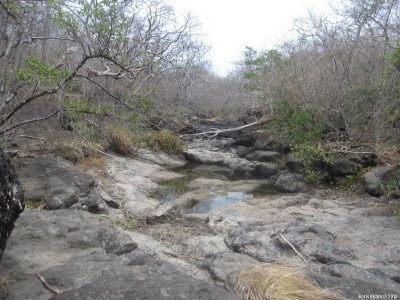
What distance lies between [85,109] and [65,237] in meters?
2.72

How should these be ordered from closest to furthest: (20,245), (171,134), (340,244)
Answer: (20,245)
(340,244)
(171,134)

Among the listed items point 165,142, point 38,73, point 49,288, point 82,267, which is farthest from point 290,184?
point 49,288

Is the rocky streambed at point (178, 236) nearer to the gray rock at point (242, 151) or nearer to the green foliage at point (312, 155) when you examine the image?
the green foliage at point (312, 155)

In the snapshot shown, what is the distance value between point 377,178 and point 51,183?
6669mm

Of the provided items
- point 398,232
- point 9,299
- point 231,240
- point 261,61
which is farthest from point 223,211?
point 261,61

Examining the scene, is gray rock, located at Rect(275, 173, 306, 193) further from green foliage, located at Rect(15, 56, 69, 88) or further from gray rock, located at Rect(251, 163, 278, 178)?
green foliage, located at Rect(15, 56, 69, 88)

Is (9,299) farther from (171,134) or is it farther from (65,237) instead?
(171,134)

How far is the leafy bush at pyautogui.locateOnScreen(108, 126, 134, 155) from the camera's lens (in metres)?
10.8

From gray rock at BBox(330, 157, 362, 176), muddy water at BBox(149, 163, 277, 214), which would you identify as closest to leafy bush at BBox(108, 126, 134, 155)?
muddy water at BBox(149, 163, 277, 214)

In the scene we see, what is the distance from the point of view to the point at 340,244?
4.67 metres

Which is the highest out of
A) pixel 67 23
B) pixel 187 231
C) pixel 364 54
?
pixel 364 54

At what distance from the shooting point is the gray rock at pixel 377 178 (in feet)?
23.7

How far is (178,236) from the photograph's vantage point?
5.34m

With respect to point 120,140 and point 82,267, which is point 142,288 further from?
point 120,140
